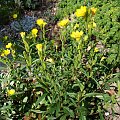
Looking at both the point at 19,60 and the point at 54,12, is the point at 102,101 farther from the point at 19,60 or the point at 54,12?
the point at 54,12

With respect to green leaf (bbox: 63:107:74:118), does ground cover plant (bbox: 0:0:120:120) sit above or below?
above

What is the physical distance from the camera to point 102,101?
375cm

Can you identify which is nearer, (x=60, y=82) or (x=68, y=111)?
(x=68, y=111)

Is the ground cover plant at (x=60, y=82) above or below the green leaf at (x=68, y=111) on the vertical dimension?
above

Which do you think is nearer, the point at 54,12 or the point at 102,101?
the point at 102,101

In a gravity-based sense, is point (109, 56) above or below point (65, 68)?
above

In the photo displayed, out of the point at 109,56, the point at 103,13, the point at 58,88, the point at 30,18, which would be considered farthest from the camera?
the point at 30,18

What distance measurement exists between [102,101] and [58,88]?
0.67 metres

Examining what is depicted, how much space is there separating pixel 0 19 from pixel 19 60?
8.13ft

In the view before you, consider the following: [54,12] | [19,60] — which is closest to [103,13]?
[54,12]

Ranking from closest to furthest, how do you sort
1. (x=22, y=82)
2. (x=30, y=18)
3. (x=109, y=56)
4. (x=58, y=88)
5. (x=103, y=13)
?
(x=58, y=88)
(x=22, y=82)
(x=109, y=56)
(x=103, y=13)
(x=30, y=18)

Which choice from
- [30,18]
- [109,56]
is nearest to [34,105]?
[109,56]

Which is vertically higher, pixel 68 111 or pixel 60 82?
pixel 60 82

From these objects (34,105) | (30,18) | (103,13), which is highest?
(30,18)
